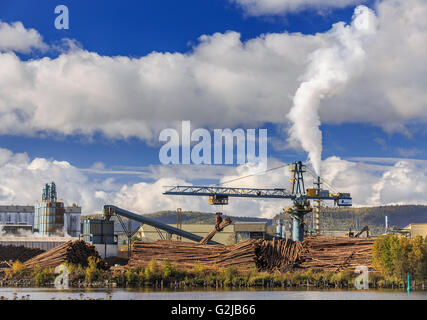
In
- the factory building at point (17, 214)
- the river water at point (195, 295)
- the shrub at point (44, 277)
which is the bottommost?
the river water at point (195, 295)

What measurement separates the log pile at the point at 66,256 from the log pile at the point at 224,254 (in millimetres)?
4910

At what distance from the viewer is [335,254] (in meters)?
70.6

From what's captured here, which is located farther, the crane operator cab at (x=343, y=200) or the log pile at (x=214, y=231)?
the crane operator cab at (x=343, y=200)

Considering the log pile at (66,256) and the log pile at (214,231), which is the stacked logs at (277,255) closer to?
the log pile at (214,231)

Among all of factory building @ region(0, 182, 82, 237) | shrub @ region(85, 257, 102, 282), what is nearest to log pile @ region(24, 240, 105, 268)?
shrub @ region(85, 257, 102, 282)

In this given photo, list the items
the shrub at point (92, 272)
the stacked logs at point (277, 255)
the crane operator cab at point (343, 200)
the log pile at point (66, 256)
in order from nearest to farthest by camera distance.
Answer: the shrub at point (92, 272), the stacked logs at point (277, 255), the log pile at point (66, 256), the crane operator cab at point (343, 200)

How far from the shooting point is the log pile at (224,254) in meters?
70.4

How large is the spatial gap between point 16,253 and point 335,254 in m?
37.5

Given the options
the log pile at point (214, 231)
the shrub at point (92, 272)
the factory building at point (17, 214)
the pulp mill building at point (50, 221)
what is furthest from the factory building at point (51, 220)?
the shrub at point (92, 272)

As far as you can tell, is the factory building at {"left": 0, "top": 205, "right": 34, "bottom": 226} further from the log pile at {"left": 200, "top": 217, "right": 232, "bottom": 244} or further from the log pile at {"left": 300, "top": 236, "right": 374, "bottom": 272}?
the log pile at {"left": 300, "top": 236, "right": 374, "bottom": 272}

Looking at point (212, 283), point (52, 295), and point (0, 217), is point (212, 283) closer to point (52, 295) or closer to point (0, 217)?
point (52, 295)

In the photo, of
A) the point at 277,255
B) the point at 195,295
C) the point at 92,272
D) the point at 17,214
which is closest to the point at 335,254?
the point at 277,255

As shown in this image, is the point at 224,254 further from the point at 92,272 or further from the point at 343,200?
the point at 343,200
